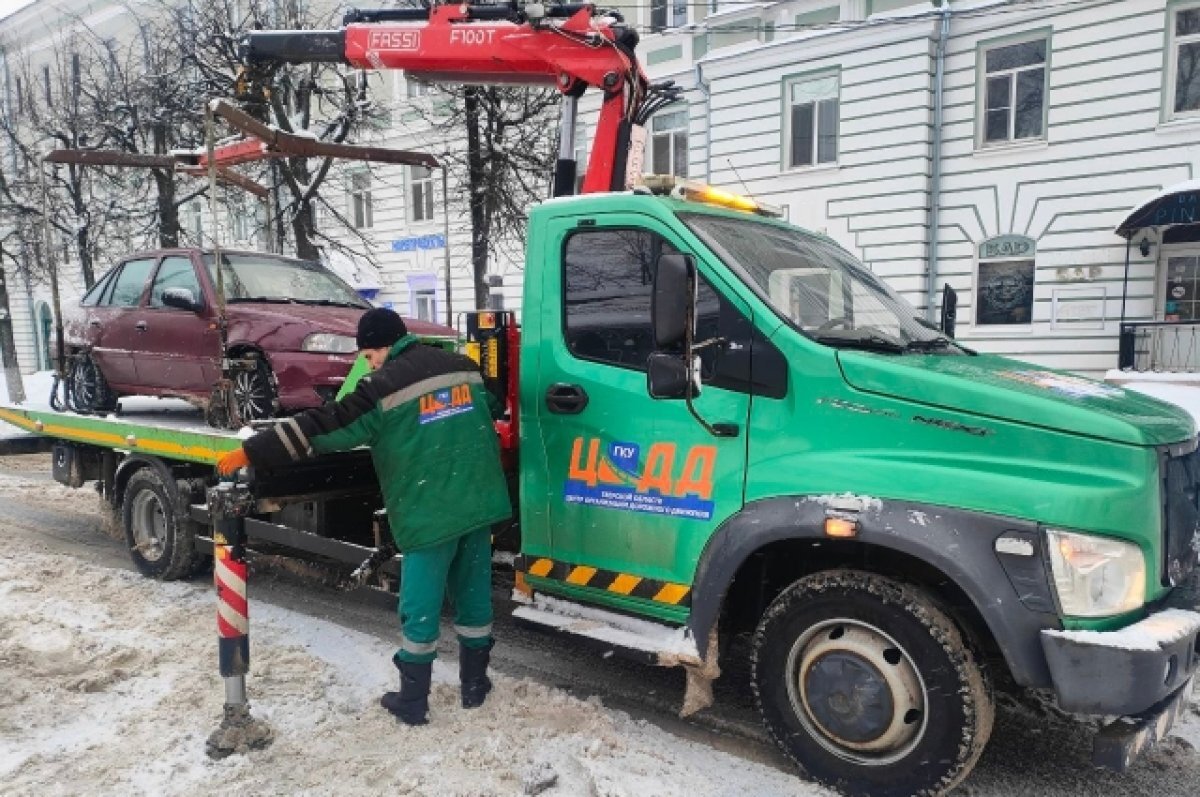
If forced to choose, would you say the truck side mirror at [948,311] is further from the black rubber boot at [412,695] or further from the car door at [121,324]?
the car door at [121,324]

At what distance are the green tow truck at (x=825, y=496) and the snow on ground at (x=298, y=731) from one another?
1.31 ft

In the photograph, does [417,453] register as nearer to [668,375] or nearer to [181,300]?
[668,375]

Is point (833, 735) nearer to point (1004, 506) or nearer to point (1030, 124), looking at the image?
point (1004, 506)

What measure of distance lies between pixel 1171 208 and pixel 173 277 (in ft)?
46.3

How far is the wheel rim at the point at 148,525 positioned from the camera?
606cm

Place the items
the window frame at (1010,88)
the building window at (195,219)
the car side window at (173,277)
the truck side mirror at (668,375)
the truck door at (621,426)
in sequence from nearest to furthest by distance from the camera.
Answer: the truck side mirror at (668,375) → the truck door at (621,426) → the car side window at (173,277) → the window frame at (1010,88) → the building window at (195,219)

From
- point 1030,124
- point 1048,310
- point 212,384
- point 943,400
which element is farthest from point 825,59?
point 943,400

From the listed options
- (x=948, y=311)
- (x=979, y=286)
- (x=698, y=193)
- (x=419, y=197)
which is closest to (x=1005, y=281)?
(x=979, y=286)

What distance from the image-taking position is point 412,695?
3.77 meters

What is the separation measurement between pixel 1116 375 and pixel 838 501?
12.9 meters

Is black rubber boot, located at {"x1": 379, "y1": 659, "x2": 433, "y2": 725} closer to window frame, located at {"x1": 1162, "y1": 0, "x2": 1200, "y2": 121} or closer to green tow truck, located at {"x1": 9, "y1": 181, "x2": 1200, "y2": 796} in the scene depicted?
green tow truck, located at {"x1": 9, "y1": 181, "x2": 1200, "y2": 796}

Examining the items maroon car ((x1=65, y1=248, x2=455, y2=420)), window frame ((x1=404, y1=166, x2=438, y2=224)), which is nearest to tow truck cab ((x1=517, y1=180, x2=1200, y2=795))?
maroon car ((x1=65, y1=248, x2=455, y2=420))

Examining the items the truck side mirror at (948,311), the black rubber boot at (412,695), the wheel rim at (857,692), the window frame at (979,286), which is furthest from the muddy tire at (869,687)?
the window frame at (979,286)

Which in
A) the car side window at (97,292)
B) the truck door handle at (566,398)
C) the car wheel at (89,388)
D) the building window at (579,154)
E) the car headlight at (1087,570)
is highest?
the building window at (579,154)
